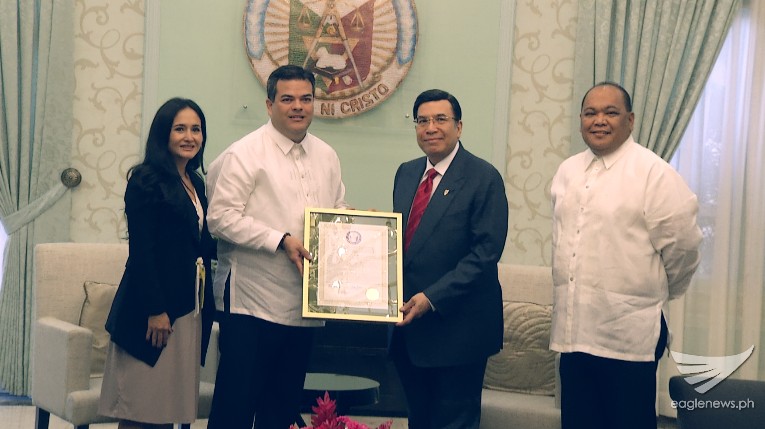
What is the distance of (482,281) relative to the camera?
3.19 meters

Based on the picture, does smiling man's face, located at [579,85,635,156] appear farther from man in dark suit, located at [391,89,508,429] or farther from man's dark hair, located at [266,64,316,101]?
man's dark hair, located at [266,64,316,101]

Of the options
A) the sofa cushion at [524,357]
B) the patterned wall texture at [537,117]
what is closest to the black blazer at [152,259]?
the sofa cushion at [524,357]

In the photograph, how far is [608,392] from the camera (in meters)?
3.01

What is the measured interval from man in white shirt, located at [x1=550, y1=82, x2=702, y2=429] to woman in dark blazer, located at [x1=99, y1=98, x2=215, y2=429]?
3.92 feet

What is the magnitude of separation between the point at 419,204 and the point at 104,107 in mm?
2286

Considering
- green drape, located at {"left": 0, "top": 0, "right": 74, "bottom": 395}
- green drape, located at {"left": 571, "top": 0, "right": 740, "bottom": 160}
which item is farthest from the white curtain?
green drape, located at {"left": 0, "top": 0, "right": 74, "bottom": 395}

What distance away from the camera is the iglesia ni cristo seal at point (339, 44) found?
4.89 m

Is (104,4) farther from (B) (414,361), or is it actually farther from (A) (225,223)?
(B) (414,361)

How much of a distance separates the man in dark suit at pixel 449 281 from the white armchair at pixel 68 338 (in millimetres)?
1023

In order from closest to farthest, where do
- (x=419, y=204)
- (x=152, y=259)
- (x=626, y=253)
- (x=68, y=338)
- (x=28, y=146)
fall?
(x=626, y=253)
(x=152, y=259)
(x=419, y=204)
(x=68, y=338)
(x=28, y=146)

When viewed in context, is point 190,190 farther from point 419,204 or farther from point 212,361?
point 212,361

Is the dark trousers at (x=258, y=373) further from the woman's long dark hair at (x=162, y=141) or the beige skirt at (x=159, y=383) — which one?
the woman's long dark hair at (x=162, y=141)

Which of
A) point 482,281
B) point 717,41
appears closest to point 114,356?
point 482,281

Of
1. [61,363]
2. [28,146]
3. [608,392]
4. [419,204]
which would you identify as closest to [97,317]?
[61,363]
